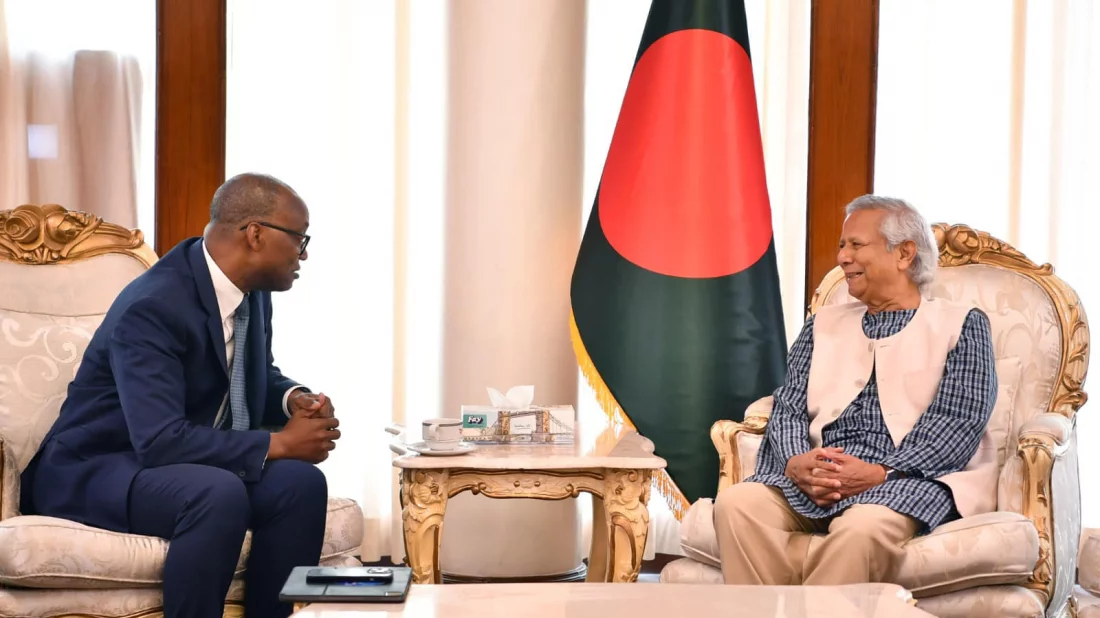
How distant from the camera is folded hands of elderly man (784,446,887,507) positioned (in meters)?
2.19

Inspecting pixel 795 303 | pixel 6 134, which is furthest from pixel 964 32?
pixel 6 134

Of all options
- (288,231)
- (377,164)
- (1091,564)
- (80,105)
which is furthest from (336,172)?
(1091,564)

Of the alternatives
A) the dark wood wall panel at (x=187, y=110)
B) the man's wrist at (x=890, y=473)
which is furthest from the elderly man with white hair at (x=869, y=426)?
the dark wood wall panel at (x=187, y=110)

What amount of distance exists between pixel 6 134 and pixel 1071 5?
355 cm

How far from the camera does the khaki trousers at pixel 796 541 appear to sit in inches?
80.0

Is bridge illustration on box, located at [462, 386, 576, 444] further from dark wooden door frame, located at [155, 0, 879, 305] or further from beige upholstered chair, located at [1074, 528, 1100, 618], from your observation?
dark wooden door frame, located at [155, 0, 879, 305]

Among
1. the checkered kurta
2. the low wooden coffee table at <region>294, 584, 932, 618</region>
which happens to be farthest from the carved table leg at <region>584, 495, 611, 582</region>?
the low wooden coffee table at <region>294, 584, 932, 618</region>

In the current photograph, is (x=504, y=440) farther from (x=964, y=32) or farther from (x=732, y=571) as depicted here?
(x=964, y=32)

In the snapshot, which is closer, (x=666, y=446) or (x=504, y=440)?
(x=504, y=440)

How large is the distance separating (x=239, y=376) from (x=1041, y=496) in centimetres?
177

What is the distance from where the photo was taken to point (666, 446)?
9.57 feet

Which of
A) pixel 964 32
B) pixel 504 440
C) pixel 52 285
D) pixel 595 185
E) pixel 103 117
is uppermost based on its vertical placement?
pixel 964 32

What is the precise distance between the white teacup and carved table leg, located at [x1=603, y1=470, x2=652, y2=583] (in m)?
0.36

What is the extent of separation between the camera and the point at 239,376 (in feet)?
7.48
